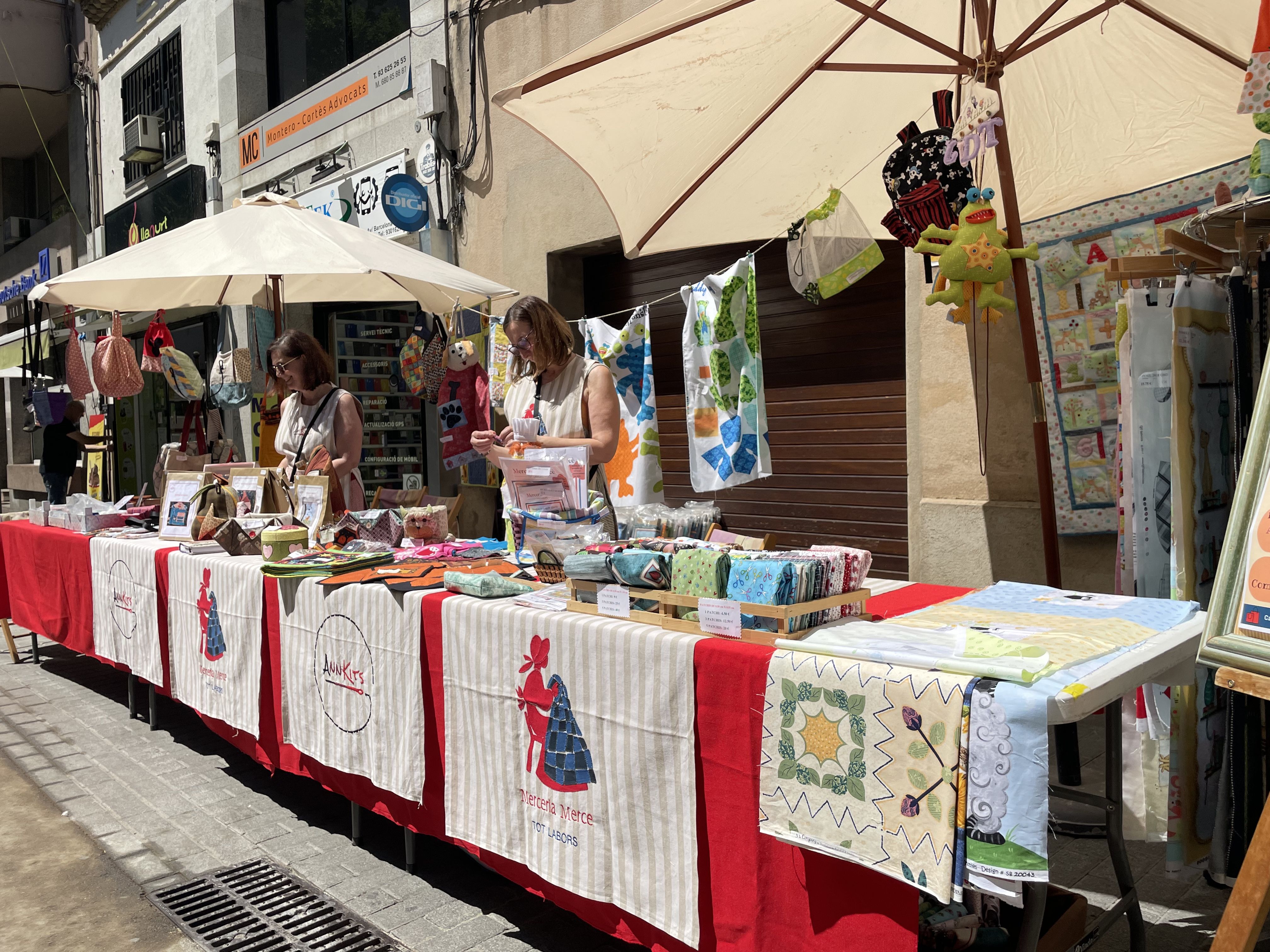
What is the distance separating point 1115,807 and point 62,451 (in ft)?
36.7

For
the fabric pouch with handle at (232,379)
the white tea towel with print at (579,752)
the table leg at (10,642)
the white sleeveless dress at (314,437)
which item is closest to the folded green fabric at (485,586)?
the white tea towel with print at (579,752)

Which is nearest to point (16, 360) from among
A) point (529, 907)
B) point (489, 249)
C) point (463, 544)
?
point (489, 249)

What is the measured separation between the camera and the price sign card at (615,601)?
2.30 m

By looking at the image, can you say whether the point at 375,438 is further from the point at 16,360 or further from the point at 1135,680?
the point at 1135,680

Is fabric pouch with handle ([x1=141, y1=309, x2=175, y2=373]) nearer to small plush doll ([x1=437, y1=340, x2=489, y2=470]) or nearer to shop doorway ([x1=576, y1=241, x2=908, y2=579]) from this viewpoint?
small plush doll ([x1=437, y1=340, x2=489, y2=470])

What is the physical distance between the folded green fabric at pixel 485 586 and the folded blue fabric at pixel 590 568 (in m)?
0.32

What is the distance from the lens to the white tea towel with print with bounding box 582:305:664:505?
5.31 meters

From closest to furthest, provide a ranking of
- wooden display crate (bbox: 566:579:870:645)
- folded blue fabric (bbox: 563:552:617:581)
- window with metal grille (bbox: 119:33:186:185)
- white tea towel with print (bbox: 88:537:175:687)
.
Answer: wooden display crate (bbox: 566:579:870:645) → folded blue fabric (bbox: 563:552:617:581) → white tea towel with print (bbox: 88:537:175:687) → window with metal grille (bbox: 119:33:186:185)

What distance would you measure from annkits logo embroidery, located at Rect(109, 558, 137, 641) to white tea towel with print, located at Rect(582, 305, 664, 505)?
2.53 meters

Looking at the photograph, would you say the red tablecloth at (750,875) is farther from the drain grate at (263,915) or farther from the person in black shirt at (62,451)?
the person in black shirt at (62,451)

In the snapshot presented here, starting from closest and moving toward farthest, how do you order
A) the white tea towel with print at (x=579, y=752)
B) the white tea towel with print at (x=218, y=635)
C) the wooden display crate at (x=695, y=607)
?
the wooden display crate at (x=695, y=607)
the white tea towel with print at (x=579, y=752)
the white tea towel with print at (x=218, y=635)

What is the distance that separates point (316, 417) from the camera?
4426 millimetres

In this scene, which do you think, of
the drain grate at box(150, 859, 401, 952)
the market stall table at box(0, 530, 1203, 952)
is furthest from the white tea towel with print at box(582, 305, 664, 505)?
the drain grate at box(150, 859, 401, 952)

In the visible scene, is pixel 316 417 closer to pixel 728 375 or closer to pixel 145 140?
pixel 728 375
